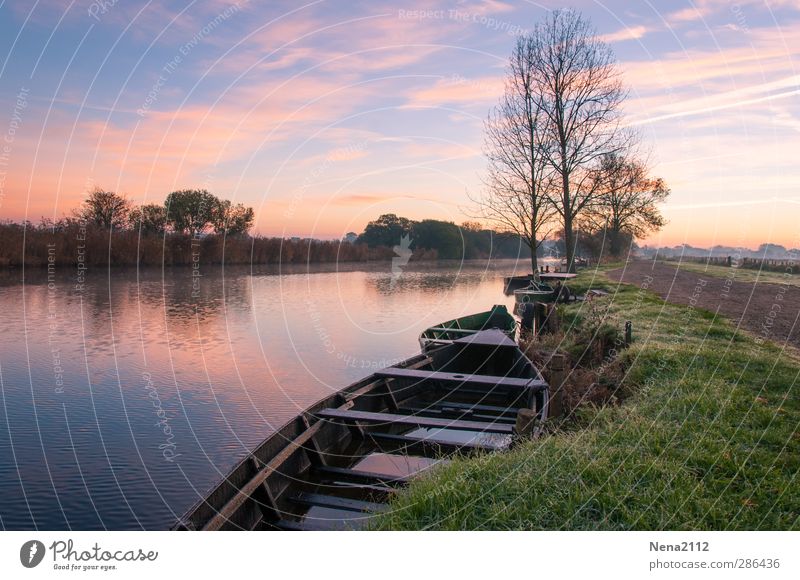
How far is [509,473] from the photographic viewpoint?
615 cm

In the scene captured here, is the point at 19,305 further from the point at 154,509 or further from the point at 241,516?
the point at 241,516

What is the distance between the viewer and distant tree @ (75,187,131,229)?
37344 mm

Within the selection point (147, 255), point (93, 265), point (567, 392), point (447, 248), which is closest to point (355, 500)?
point (567, 392)

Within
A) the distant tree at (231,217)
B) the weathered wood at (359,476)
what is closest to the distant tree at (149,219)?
the distant tree at (231,217)

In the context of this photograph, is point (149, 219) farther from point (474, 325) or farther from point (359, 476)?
point (359, 476)

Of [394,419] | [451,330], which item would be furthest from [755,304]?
[394,419]

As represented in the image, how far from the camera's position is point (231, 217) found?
39.2 m

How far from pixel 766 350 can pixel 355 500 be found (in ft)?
29.8

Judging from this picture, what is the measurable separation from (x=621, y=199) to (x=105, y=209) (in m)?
34.4

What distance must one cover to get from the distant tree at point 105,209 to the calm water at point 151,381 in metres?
7.06
